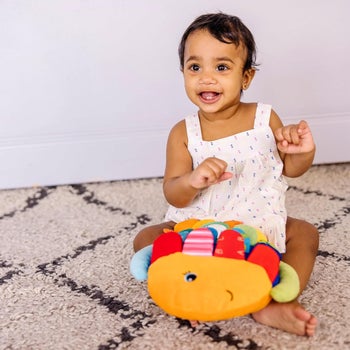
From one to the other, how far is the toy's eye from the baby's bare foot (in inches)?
4.3

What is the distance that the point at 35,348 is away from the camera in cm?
81

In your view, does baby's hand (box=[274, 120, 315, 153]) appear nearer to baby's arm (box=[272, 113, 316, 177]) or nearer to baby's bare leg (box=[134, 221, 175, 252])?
baby's arm (box=[272, 113, 316, 177])

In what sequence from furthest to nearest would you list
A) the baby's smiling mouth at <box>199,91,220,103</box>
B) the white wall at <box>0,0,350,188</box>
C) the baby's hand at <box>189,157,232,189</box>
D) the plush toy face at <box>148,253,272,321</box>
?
the white wall at <box>0,0,350,188</box> → the baby's smiling mouth at <box>199,91,220,103</box> → the baby's hand at <box>189,157,232,189</box> → the plush toy face at <box>148,253,272,321</box>

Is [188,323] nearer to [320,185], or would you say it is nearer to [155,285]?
[155,285]

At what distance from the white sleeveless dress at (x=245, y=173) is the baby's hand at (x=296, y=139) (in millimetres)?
58

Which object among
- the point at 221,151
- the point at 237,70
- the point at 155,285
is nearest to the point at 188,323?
the point at 155,285

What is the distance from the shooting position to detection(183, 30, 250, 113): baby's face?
3.19 ft

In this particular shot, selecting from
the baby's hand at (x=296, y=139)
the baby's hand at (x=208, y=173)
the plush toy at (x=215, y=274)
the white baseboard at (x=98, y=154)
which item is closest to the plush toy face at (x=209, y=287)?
the plush toy at (x=215, y=274)

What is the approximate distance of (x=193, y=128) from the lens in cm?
105

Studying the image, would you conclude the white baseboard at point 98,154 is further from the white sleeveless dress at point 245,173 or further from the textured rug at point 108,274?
the white sleeveless dress at point 245,173

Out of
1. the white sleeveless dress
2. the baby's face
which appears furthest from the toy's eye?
the baby's face

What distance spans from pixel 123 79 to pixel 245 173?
53 cm

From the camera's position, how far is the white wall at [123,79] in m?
1.38

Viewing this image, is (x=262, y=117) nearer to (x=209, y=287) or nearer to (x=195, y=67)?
(x=195, y=67)
